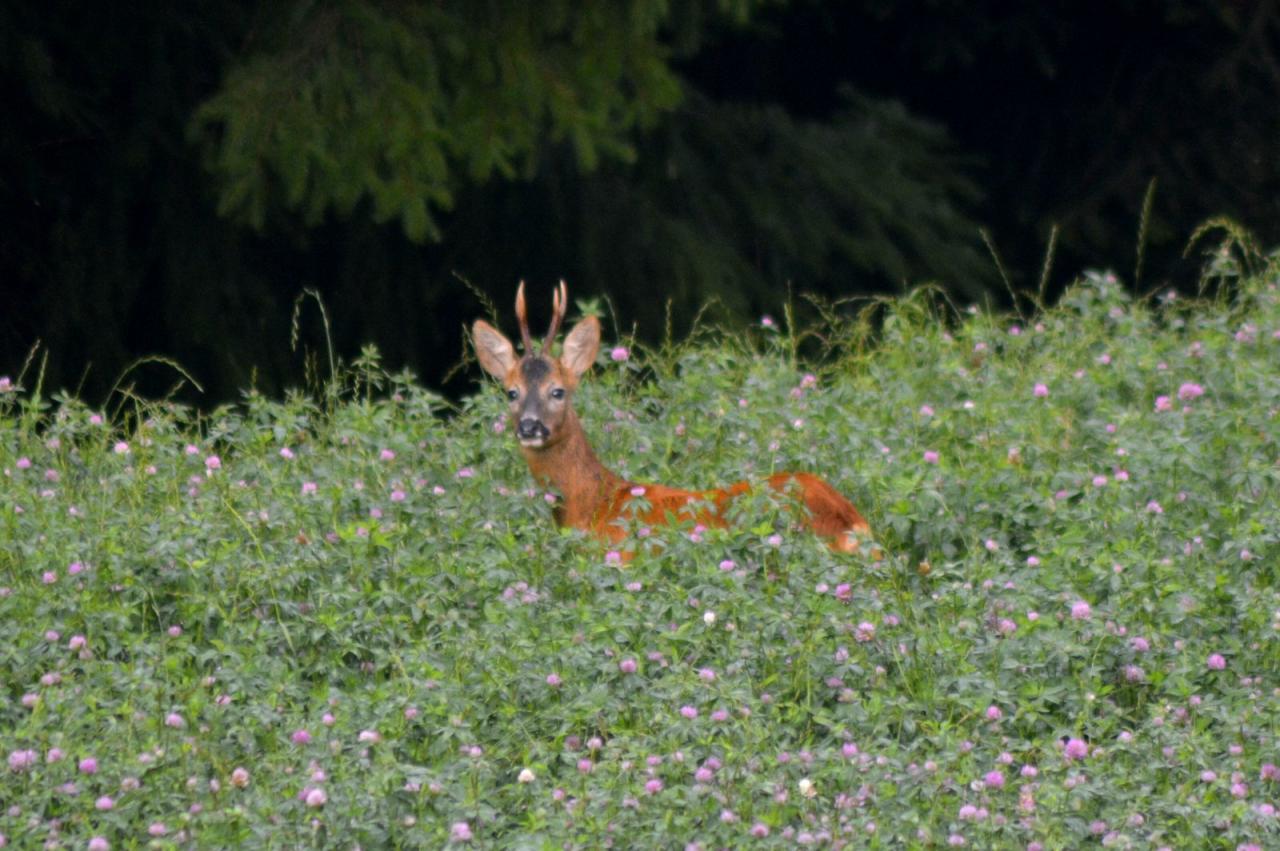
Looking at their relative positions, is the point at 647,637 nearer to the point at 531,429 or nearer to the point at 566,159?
the point at 531,429

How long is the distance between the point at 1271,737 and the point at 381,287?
5.84m

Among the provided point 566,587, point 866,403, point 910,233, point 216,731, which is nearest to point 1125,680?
point 566,587

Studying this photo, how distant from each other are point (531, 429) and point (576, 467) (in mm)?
184

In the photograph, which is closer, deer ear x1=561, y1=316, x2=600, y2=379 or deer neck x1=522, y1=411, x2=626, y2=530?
deer neck x1=522, y1=411, x2=626, y2=530

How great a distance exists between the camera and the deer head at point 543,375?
5637 millimetres

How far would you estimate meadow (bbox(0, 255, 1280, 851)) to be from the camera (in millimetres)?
3670

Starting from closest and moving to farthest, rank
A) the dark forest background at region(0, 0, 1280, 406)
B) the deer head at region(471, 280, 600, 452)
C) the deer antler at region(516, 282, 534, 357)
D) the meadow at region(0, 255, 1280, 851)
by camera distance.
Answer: the meadow at region(0, 255, 1280, 851), the deer antler at region(516, 282, 534, 357), the deer head at region(471, 280, 600, 452), the dark forest background at region(0, 0, 1280, 406)

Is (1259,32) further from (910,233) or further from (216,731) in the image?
(216,731)

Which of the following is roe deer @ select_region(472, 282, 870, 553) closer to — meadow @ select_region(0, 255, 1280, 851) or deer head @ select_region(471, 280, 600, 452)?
deer head @ select_region(471, 280, 600, 452)

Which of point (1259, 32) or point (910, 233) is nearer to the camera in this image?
point (910, 233)

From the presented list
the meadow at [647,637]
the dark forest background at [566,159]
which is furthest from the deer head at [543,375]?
the dark forest background at [566,159]

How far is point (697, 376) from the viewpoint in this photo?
6438 mm

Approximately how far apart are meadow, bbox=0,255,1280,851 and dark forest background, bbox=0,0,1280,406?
102 centimetres

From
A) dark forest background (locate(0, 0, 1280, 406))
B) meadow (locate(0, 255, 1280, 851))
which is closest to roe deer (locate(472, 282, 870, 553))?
meadow (locate(0, 255, 1280, 851))
